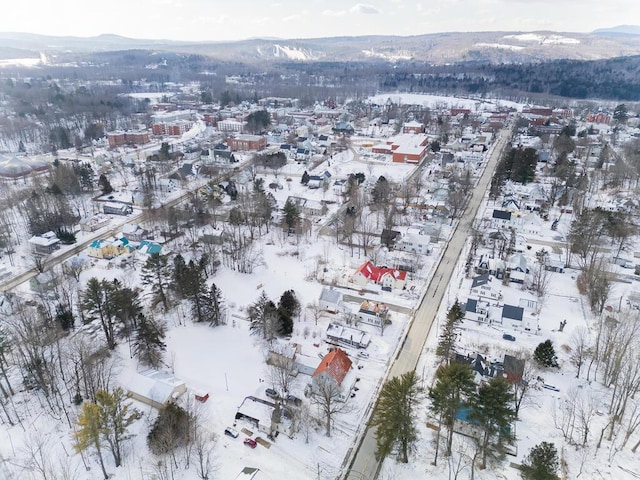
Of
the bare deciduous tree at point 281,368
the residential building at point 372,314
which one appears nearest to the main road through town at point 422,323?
the residential building at point 372,314

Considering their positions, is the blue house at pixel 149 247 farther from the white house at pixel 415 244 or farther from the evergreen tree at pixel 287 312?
the white house at pixel 415 244

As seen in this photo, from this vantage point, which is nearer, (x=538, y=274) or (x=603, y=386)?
(x=603, y=386)

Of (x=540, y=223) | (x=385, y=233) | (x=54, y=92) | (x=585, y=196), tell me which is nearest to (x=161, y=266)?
(x=385, y=233)

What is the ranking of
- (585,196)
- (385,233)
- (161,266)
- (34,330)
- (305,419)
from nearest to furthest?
1. (305,419)
2. (34,330)
3. (161,266)
4. (385,233)
5. (585,196)

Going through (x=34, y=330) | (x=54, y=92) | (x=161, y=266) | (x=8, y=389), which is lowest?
(x=8, y=389)

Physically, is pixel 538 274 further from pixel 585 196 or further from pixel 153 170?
pixel 153 170

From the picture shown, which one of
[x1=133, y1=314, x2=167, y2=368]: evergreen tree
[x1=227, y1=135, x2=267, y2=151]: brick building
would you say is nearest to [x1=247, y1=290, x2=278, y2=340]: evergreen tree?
[x1=133, y1=314, x2=167, y2=368]: evergreen tree
